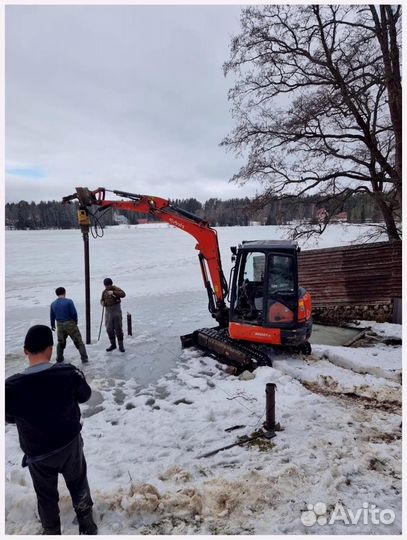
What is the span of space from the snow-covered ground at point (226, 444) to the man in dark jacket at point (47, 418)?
23.6 inches

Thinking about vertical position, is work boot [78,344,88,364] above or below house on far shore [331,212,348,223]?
below

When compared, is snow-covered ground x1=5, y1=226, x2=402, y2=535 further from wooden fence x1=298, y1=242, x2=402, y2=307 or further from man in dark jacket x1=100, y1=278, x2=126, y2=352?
wooden fence x1=298, y1=242, x2=402, y2=307

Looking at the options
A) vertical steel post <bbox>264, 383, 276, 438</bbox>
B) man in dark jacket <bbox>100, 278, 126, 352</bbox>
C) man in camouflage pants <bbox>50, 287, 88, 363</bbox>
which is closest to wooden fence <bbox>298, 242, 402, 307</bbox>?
man in dark jacket <bbox>100, 278, 126, 352</bbox>

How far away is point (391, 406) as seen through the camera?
5828mm

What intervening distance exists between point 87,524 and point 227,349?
4788 millimetres

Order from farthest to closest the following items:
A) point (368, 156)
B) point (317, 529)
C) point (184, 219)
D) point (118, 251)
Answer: point (118, 251) → point (368, 156) → point (184, 219) → point (317, 529)

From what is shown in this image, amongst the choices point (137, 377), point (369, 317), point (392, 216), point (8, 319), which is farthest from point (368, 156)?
point (8, 319)

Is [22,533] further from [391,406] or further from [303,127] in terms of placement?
[303,127]

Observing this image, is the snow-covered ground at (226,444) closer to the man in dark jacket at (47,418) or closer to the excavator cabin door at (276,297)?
the man in dark jacket at (47,418)

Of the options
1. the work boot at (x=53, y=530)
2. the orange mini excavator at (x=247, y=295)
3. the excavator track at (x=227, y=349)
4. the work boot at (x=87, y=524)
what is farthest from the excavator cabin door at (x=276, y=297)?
the work boot at (x=53, y=530)

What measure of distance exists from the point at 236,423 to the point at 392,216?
365 inches

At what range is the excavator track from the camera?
7.41 metres

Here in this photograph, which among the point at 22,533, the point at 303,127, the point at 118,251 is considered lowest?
the point at 22,533

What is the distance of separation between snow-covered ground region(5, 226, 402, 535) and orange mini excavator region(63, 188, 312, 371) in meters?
0.47
